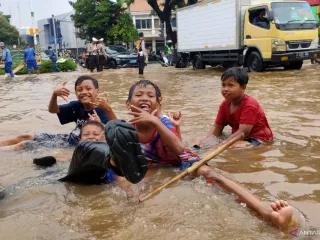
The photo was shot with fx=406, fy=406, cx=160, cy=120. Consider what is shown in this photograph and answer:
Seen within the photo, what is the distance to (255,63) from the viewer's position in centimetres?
1345

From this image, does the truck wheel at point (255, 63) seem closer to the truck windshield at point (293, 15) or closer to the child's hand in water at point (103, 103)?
the truck windshield at point (293, 15)

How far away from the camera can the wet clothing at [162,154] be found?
10.6 ft

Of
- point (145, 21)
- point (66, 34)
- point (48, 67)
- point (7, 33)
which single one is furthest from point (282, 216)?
point (7, 33)

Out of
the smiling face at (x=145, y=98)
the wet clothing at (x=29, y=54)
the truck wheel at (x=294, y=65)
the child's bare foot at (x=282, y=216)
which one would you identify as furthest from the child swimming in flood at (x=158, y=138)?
the wet clothing at (x=29, y=54)

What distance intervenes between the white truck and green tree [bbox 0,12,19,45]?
174 ft

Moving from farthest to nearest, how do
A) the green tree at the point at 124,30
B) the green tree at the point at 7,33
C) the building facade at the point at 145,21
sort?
1. the green tree at the point at 7,33
2. the building facade at the point at 145,21
3. the green tree at the point at 124,30

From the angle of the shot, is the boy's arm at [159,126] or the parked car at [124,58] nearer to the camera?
the boy's arm at [159,126]

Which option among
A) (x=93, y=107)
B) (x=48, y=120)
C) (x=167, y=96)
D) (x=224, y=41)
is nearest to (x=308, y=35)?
(x=224, y=41)

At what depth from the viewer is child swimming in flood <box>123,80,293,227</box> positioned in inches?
107

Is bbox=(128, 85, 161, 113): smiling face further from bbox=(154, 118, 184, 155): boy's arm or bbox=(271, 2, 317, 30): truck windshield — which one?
bbox=(271, 2, 317, 30): truck windshield

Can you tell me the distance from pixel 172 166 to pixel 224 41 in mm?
12418

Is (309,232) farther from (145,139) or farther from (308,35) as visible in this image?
(308,35)

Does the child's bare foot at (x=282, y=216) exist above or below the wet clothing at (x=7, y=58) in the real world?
below

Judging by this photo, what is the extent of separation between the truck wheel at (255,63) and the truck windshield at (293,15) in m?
1.34
